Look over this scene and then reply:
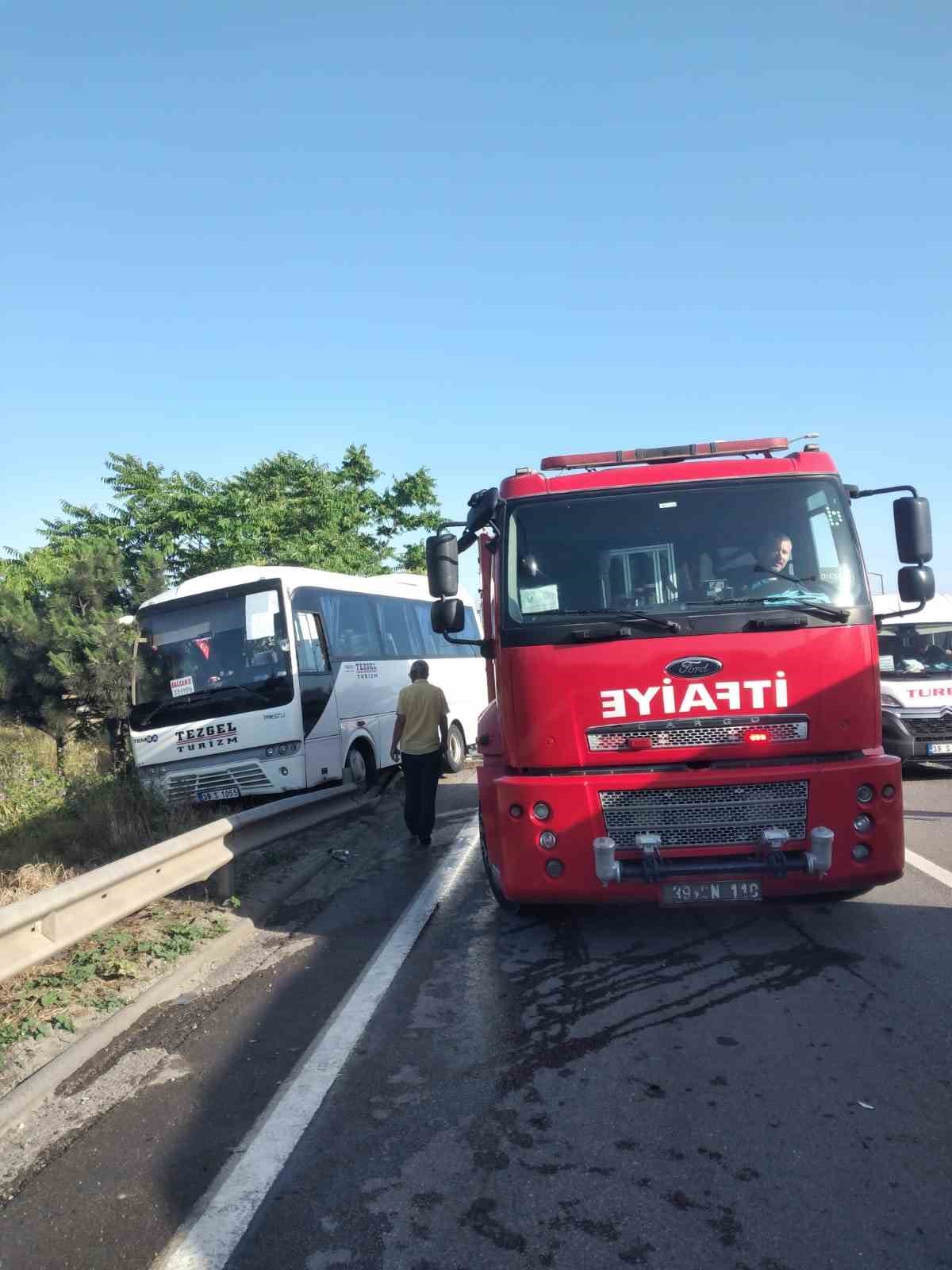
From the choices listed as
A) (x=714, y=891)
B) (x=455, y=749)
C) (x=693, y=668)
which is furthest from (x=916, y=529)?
(x=455, y=749)

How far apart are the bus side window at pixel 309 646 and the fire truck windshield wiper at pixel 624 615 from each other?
288 inches

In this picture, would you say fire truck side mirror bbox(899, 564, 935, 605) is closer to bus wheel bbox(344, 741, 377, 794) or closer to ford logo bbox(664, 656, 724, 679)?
ford logo bbox(664, 656, 724, 679)

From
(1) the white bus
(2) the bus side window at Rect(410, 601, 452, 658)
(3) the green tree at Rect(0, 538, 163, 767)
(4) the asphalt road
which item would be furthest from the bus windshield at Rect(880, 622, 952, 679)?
(3) the green tree at Rect(0, 538, 163, 767)

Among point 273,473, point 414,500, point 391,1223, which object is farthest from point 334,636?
point 414,500

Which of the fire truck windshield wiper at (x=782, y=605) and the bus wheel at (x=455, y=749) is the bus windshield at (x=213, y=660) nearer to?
the bus wheel at (x=455, y=749)

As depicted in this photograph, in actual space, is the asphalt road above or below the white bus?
below

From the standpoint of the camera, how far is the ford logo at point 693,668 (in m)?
5.70

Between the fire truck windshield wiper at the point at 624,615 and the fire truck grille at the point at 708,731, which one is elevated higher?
the fire truck windshield wiper at the point at 624,615

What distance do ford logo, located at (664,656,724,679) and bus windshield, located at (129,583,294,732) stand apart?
25.1 ft

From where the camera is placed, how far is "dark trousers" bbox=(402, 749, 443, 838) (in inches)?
387

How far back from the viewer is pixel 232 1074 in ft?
14.4

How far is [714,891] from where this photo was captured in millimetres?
5559

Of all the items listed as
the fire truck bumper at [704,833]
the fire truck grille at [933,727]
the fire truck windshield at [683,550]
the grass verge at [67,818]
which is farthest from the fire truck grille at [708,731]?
the fire truck grille at [933,727]

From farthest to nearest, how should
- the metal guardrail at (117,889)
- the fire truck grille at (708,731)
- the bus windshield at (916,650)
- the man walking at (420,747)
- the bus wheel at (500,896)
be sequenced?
the bus windshield at (916,650)
the man walking at (420,747)
the bus wheel at (500,896)
the fire truck grille at (708,731)
the metal guardrail at (117,889)
